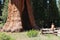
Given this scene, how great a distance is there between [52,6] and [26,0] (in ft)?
12.8

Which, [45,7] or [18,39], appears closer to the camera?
[18,39]

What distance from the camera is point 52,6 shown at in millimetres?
18578

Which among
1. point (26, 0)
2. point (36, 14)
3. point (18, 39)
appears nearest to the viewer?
point (18, 39)

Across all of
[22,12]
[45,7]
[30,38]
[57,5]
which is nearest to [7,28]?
[22,12]

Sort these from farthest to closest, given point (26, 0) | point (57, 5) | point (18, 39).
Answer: point (57, 5) < point (26, 0) < point (18, 39)

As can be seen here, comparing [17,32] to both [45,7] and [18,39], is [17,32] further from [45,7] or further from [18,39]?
[45,7]

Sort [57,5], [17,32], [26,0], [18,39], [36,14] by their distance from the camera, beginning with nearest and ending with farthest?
[18,39], [17,32], [26,0], [36,14], [57,5]

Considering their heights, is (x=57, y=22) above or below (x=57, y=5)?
below

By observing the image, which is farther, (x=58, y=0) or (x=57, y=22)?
(x=58, y=0)

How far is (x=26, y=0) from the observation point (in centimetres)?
1516

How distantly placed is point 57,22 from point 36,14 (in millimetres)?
1732

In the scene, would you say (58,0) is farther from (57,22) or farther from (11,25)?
(11,25)

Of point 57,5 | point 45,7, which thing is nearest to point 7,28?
point 45,7

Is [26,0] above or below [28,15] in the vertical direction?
above
